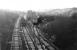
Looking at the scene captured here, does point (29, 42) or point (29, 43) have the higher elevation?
point (29, 43)

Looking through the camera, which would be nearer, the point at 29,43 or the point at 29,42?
the point at 29,43

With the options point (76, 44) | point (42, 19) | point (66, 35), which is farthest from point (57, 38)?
point (42, 19)

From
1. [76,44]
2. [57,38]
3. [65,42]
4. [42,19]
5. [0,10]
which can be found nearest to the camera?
[76,44]

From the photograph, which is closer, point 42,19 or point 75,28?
point 75,28

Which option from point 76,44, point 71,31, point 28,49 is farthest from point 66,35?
point 28,49

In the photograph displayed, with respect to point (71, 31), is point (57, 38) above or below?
below

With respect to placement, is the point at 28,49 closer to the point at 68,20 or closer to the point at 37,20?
the point at 68,20

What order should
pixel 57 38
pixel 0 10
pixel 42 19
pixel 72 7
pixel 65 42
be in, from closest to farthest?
pixel 65 42 < pixel 57 38 < pixel 72 7 < pixel 0 10 < pixel 42 19

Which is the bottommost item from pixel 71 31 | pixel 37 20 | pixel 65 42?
pixel 37 20

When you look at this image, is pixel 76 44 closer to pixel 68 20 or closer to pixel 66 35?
pixel 66 35
